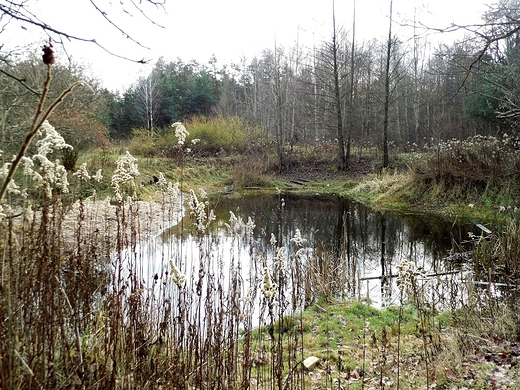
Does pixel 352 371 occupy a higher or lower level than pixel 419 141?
lower

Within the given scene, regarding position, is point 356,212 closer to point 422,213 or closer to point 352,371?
point 422,213

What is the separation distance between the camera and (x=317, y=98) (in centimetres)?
2486

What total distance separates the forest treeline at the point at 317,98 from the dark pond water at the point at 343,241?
3124 millimetres

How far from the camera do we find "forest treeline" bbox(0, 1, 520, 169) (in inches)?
529

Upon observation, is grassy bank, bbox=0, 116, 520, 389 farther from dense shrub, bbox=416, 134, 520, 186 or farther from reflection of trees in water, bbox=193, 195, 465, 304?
reflection of trees in water, bbox=193, 195, 465, 304

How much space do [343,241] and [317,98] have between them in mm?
17399

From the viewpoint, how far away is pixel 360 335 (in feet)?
14.5

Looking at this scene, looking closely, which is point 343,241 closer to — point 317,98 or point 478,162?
point 478,162

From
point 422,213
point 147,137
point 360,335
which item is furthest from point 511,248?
point 147,137

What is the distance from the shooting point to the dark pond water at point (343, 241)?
5.87 m

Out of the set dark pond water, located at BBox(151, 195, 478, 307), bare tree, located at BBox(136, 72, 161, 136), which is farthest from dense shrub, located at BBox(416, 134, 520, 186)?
bare tree, located at BBox(136, 72, 161, 136)

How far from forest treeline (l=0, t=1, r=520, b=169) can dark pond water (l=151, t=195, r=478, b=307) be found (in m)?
3.12

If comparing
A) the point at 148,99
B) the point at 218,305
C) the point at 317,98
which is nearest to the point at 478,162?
the point at 218,305

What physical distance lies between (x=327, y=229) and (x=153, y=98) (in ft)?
80.8
